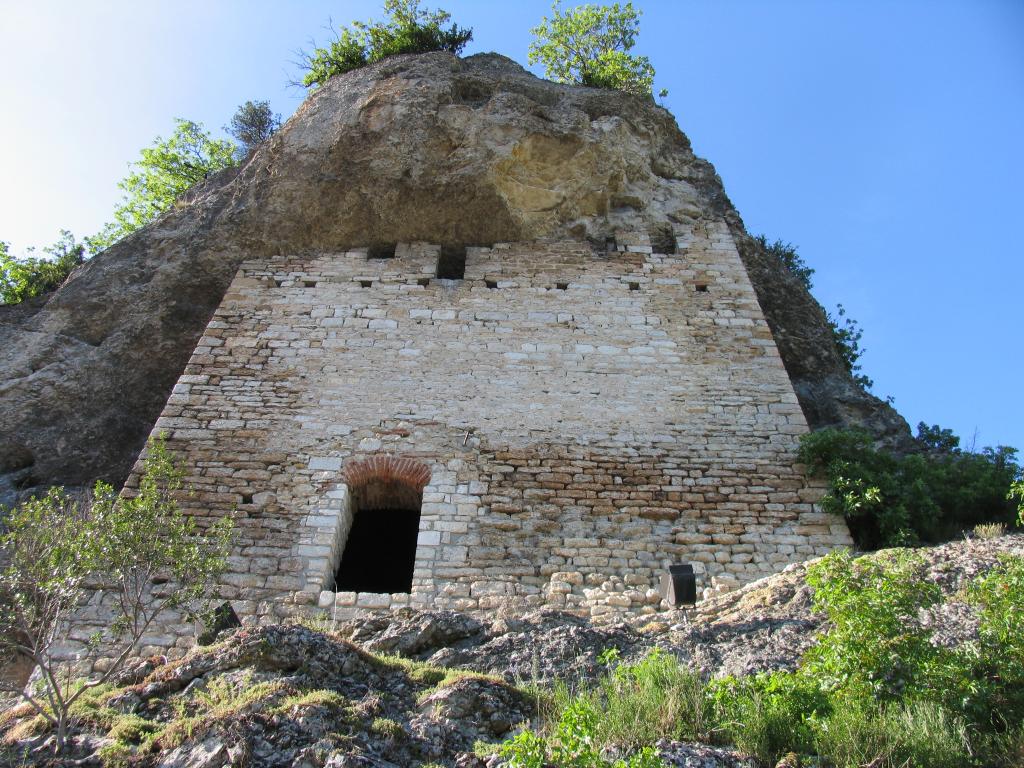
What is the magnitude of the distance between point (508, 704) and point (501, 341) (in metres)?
5.20

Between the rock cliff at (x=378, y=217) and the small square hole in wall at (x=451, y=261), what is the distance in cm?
13

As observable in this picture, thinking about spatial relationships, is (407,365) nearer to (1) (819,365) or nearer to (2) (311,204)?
(2) (311,204)

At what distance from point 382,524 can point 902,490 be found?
5250mm

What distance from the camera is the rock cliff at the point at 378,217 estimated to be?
9.84 metres

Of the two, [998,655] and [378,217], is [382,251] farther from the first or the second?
[998,655]

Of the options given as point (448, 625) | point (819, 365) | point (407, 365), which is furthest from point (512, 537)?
point (819, 365)

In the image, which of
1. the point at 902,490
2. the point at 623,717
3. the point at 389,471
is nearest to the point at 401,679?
the point at 623,717

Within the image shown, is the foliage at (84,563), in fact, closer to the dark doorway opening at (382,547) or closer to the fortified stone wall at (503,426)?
the fortified stone wall at (503,426)

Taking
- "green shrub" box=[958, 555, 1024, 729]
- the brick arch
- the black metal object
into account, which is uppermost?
the brick arch

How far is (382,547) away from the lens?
8992 millimetres

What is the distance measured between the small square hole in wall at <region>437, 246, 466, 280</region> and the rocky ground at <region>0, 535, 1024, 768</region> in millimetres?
5423

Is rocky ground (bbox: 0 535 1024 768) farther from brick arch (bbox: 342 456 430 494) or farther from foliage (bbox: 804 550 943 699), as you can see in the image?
brick arch (bbox: 342 456 430 494)

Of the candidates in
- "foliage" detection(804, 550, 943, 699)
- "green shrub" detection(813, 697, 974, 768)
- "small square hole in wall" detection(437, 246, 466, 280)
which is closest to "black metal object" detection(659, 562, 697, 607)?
"foliage" detection(804, 550, 943, 699)

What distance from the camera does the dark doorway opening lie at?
28.3 ft
